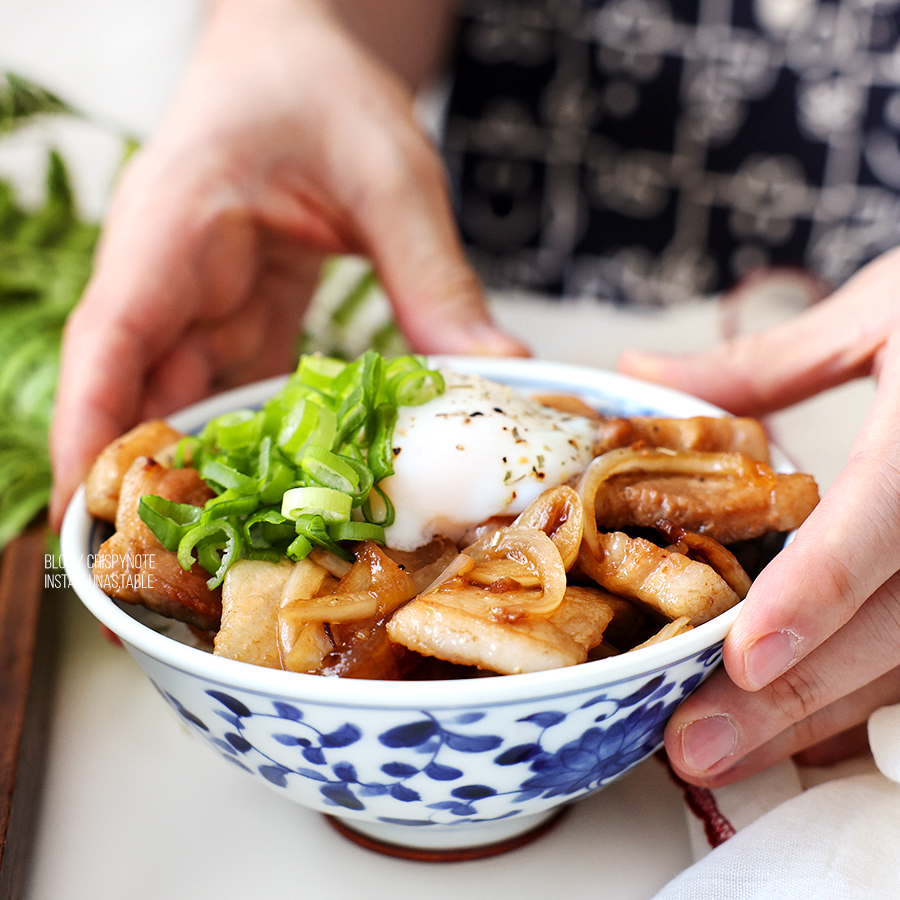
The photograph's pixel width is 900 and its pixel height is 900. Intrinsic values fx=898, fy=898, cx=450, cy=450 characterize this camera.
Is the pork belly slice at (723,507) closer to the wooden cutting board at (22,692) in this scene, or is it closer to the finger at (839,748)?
the finger at (839,748)

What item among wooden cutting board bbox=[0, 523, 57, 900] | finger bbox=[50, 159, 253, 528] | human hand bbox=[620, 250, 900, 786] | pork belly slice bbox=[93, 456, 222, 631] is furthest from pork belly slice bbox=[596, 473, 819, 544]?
finger bbox=[50, 159, 253, 528]

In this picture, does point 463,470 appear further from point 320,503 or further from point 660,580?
point 660,580

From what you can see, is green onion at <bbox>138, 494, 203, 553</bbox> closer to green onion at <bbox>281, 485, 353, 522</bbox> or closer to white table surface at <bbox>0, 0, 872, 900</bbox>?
green onion at <bbox>281, 485, 353, 522</bbox>

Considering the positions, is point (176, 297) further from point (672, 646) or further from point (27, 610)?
point (672, 646)

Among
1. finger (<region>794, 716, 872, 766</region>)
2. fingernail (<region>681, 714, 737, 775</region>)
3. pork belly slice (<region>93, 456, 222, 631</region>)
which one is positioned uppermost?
pork belly slice (<region>93, 456, 222, 631</region>)

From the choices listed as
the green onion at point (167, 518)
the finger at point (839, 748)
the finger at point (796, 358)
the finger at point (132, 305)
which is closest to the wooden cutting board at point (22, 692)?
the finger at point (132, 305)

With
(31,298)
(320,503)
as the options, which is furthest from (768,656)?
(31,298)

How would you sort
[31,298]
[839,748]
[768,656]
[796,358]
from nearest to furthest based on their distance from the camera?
1. [768,656]
2. [839,748]
3. [796,358]
4. [31,298]
